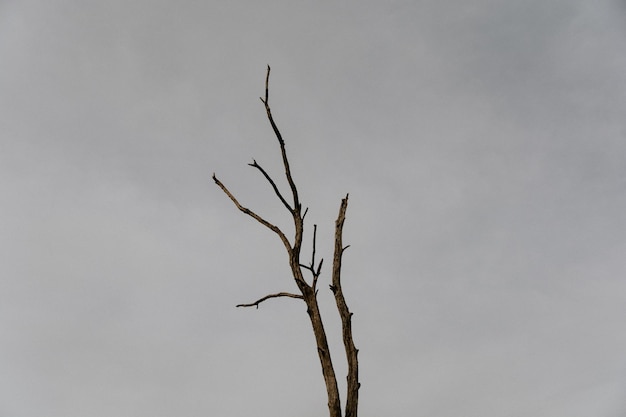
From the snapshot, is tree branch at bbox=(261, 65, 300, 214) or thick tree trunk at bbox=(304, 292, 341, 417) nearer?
thick tree trunk at bbox=(304, 292, 341, 417)

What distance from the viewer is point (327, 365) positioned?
4.14 m

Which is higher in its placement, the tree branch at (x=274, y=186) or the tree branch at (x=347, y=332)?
the tree branch at (x=274, y=186)

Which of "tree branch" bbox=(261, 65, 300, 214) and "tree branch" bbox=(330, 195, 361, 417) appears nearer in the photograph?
"tree branch" bbox=(330, 195, 361, 417)

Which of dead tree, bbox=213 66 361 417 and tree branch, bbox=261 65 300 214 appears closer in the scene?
dead tree, bbox=213 66 361 417

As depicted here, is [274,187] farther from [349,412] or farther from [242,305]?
[349,412]

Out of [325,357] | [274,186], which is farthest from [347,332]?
[274,186]

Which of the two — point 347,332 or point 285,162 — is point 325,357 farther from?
point 285,162

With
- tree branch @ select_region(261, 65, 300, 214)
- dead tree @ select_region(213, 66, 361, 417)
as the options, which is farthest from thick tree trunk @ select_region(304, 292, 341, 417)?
tree branch @ select_region(261, 65, 300, 214)

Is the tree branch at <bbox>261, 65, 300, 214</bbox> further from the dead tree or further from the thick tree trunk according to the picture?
the thick tree trunk

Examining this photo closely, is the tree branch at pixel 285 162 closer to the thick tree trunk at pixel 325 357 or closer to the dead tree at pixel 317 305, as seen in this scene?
the dead tree at pixel 317 305

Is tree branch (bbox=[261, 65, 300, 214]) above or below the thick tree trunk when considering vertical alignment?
above

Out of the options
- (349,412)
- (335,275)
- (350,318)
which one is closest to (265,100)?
(335,275)

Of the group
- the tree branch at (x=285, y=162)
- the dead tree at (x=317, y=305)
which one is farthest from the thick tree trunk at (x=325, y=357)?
the tree branch at (x=285, y=162)

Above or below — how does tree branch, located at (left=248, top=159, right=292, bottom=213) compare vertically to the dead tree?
above
